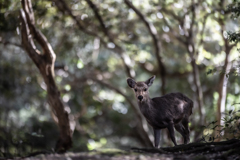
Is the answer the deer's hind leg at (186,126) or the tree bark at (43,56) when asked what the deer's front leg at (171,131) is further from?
the tree bark at (43,56)

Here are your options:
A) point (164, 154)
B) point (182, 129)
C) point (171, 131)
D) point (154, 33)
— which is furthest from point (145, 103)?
point (154, 33)

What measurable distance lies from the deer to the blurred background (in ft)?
9.09

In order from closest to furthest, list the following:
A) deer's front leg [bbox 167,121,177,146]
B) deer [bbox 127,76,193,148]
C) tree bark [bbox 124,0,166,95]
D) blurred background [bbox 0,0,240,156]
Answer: deer's front leg [bbox 167,121,177,146]
deer [bbox 127,76,193,148]
blurred background [bbox 0,0,240,156]
tree bark [bbox 124,0,166,95]

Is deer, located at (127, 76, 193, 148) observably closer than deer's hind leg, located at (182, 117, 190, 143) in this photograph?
Yes

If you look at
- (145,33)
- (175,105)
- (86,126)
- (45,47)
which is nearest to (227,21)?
(145,33)

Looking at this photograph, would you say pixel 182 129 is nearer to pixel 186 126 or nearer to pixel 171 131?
pixel 186 126

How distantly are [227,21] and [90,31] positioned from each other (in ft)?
18.8

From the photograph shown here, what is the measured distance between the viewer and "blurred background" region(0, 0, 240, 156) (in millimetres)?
12984

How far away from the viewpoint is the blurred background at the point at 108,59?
42.6 ft

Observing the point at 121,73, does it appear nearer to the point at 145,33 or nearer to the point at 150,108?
the point at 145,33

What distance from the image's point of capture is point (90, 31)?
14461mm

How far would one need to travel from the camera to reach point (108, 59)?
20719 millimetres

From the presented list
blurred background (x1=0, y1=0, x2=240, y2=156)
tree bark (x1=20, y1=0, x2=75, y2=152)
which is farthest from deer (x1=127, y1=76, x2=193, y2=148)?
blurred background (x1=0, y1=0, x2=240, y2=156)

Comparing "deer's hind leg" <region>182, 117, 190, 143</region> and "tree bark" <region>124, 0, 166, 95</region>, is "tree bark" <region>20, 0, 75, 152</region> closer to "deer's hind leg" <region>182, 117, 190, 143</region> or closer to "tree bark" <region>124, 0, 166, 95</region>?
"deer's hind leg" <region>182, 117, 190, 143</region>
